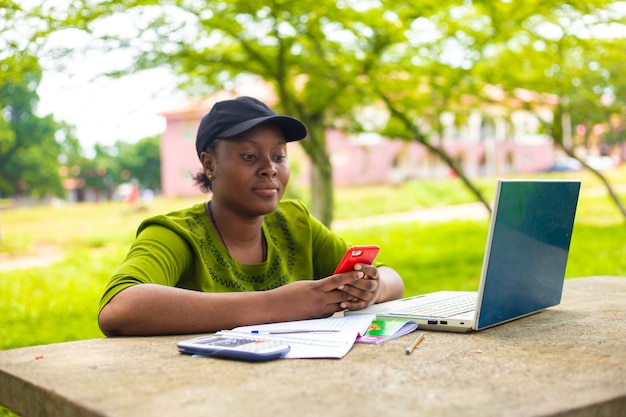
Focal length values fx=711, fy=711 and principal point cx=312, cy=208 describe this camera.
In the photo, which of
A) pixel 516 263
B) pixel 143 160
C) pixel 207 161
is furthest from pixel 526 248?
→ pixel 143 160

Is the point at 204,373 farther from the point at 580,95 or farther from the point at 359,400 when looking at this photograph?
the point at 580,95

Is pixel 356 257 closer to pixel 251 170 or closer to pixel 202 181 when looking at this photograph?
pixel 251 170

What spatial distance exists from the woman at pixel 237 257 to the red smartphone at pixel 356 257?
23 mm

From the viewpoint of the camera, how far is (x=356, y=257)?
1.96m

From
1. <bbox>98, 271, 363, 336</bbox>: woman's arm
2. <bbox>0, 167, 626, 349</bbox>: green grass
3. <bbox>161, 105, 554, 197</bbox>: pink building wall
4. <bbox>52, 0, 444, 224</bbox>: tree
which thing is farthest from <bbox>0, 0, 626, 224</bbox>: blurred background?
<bbox>161, 105, 554, 197</bbox>: pink building wall

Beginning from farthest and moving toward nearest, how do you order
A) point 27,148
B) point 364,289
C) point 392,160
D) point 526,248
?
point 27,148 → point 392,160 → point 364,289 → point 526,248

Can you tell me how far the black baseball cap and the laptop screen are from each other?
840 mm

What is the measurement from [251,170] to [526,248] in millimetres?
925

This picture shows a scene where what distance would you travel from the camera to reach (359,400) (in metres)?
1.12

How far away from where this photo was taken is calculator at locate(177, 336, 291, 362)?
4.69ft

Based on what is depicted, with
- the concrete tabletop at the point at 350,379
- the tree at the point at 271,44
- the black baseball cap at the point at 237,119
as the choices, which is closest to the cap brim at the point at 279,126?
the black baseball cap at the point at 237,119

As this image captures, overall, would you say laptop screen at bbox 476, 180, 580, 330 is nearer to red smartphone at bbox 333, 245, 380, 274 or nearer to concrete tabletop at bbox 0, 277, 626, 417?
concrete tabletop at bbox 0, 277, 626, 417

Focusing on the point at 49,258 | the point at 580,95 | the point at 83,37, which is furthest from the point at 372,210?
the point at 83,37

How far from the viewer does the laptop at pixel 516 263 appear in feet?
5.38
